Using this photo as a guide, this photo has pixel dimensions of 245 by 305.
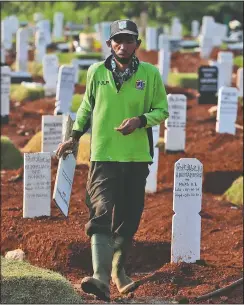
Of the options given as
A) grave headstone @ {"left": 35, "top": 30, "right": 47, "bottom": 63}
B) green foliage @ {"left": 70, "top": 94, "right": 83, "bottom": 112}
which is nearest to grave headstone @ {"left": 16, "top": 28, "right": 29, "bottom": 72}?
grave headstone @ {"left": 35, "top": 30, "right": 47, "bottom": 63}

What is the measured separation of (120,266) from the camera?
25.9 feet

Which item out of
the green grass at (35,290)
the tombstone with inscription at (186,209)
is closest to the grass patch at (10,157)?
the tombstone with inscription at (186,209)

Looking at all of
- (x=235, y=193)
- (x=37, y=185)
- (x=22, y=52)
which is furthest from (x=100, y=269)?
(x=22, y=52)

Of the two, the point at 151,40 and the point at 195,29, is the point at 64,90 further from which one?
the point at 195,29

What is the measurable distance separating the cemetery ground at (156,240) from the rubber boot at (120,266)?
9 centimetres

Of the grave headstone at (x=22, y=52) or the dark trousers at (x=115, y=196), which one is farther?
the grave headstone at (x=22, y=52)

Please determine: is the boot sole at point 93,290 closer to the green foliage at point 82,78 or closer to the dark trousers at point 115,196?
the dark trousers at point 115,196

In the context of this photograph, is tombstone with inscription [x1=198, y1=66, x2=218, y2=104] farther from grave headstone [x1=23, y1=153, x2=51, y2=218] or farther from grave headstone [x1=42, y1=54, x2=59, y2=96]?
grave headstone [x1=23, y1=153, x2=51, y2=218]

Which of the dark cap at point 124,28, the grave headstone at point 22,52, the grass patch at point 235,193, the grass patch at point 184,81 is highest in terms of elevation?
the grave headstone at point 22,52

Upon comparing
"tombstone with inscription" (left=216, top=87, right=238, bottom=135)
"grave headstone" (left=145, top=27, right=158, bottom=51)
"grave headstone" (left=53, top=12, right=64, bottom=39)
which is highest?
"grave headstone" (left=53, top=12, right=64, bottom=39)

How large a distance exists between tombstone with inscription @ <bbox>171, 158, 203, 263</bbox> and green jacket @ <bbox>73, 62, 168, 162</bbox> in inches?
49.0

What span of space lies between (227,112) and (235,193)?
4.24 meters

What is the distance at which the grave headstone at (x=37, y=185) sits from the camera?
10383 mm

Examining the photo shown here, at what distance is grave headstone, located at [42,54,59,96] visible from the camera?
22672mm
